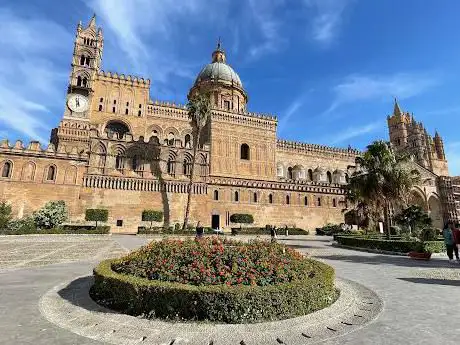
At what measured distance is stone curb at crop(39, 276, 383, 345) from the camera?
4777mm

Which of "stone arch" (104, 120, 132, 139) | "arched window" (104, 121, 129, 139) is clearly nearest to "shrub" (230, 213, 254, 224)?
"stone arch" (104, 120, 132, 139)

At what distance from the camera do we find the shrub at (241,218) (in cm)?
3834

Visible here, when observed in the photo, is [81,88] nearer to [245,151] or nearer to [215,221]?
[245,151]

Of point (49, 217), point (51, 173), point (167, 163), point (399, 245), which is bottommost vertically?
point (399, 245)

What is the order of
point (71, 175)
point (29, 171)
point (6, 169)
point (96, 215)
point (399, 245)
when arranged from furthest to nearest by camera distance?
point (71, 175) < point (96, 215) < point (29, 171) < point (6, 169) < point (399, 245)

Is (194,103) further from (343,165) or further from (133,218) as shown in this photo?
(343,165)

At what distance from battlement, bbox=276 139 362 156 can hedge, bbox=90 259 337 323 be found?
45.8 metres

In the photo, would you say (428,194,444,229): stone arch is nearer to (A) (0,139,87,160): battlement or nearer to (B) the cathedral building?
(B) the cathedral building

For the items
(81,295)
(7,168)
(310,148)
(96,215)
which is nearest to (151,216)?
(96,215)

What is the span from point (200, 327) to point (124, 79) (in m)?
46.6

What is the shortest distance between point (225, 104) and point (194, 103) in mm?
15767

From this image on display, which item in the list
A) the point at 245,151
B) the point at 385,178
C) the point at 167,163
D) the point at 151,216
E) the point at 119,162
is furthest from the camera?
the point at 245,151

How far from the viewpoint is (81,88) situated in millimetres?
42344

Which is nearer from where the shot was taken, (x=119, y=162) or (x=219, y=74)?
(x=119, y=162)
